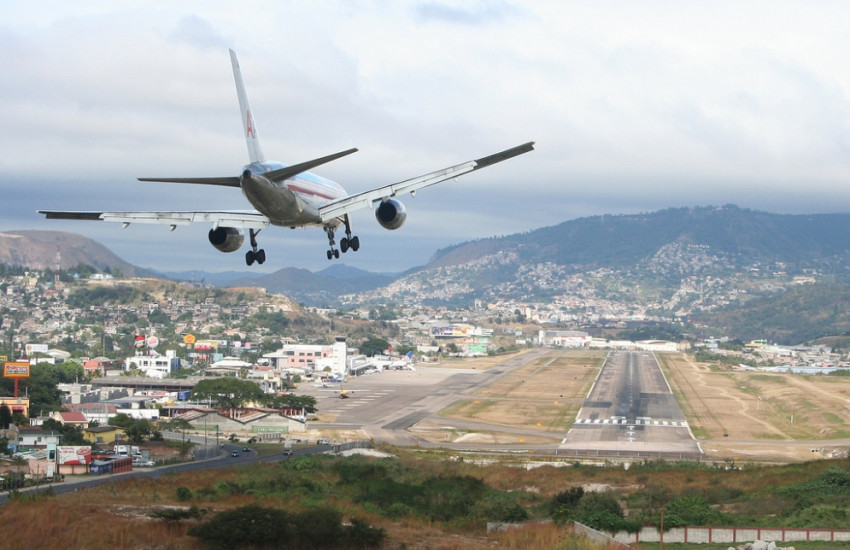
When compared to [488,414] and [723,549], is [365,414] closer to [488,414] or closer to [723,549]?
[488,414]

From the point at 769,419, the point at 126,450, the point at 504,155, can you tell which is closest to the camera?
the point at 504,155

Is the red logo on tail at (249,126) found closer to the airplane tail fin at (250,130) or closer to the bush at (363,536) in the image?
the airplane tail fin at (250,130)

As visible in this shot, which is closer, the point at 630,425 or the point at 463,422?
the point at 630,425

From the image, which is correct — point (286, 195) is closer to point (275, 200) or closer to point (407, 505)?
point (275, 200)

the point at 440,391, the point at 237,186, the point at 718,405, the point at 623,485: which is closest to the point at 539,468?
the point at 623,485

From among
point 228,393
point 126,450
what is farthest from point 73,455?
point 228,393

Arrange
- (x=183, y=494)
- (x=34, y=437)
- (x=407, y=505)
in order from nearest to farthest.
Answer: (x=407, y=505), (x=183, y=494), (x=34, y=437)
